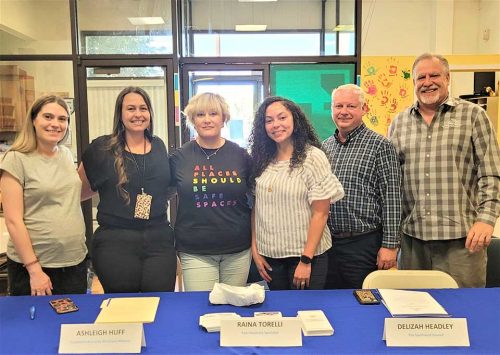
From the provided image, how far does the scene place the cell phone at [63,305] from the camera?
59.1 inches

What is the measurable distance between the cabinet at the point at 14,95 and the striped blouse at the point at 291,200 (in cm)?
330

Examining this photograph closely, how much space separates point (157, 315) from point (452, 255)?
1370mm

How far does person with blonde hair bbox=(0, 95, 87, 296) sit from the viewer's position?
183cm

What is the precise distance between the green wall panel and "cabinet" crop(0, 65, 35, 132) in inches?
94.0

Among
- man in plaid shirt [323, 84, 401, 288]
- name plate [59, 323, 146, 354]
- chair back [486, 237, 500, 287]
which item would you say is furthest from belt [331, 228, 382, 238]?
name plate [59, 323, 146, 354]

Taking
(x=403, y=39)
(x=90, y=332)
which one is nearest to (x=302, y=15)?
(x=403, y=39)

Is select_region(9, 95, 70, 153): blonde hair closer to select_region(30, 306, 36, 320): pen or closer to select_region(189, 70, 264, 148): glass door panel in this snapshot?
select_region(30, 306, 36, 320): pen

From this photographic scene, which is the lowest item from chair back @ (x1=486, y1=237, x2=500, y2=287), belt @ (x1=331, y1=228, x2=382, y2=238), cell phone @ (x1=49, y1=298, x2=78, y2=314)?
chair back @ (x1=486, y1=237, x2=500, y2=287)

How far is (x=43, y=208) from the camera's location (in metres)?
1.88

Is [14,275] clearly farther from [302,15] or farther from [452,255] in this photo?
[302,15]

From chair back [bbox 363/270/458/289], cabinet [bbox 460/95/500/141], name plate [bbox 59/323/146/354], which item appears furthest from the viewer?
cabinet [bbox 460/95/500/141]

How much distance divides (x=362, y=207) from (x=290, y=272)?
Answer: 0.46 metres

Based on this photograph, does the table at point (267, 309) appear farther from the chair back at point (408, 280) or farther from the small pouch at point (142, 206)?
the small pouch at point (142, 206)

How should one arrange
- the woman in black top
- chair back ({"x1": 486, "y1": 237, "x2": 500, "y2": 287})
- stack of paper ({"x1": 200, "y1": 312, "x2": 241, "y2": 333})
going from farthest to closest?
chair back ({"x1": 486, "y1": 237, "x2": 500, "y2": 287}) < the woman in black top < stack of paper ({"x1": 200, "y1": 312, "x2": 241, "y2": 333})
